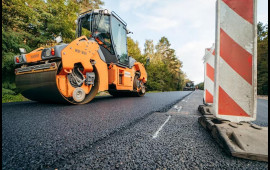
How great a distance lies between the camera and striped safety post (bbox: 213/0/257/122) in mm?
1405

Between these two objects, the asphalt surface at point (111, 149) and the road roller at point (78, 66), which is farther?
the road roller at point (78, 66)

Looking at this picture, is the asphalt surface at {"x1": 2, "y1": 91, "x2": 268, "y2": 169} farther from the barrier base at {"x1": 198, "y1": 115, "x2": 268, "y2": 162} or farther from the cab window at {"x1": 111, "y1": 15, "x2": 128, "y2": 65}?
the cab window at {"x1": 111, "y1": 15, "x2": 128, "y2": 65}

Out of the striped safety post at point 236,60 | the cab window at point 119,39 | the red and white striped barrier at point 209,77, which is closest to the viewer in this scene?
the striped safety post at point 236,60

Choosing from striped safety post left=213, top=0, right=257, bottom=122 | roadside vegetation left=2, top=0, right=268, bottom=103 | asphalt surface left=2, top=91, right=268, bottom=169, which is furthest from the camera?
roadside vegetation left=2, top=0, right=268, bottom=103

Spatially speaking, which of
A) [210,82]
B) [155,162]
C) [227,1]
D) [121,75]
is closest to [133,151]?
[155,162]

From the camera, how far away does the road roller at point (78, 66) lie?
3018 millimetres

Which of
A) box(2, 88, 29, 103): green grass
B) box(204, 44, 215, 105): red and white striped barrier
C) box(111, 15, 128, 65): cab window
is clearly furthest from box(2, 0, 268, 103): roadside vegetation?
box(204, 44, 215, 105): red and white striped barrier

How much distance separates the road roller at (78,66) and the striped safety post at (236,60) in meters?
3.04

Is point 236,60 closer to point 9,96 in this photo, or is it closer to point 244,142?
point 244,142

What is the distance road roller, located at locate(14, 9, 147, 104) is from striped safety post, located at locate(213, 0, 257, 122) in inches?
120

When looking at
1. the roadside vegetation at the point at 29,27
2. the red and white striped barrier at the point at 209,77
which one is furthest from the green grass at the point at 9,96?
the red and white striped barrier at the point at 209,77

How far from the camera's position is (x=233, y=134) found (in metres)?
1.13

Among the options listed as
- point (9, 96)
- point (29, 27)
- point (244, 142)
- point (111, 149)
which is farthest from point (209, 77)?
point (29, 27)

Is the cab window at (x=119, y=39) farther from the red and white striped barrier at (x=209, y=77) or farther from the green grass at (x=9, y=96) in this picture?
the green grass at (x=9, y=96)
